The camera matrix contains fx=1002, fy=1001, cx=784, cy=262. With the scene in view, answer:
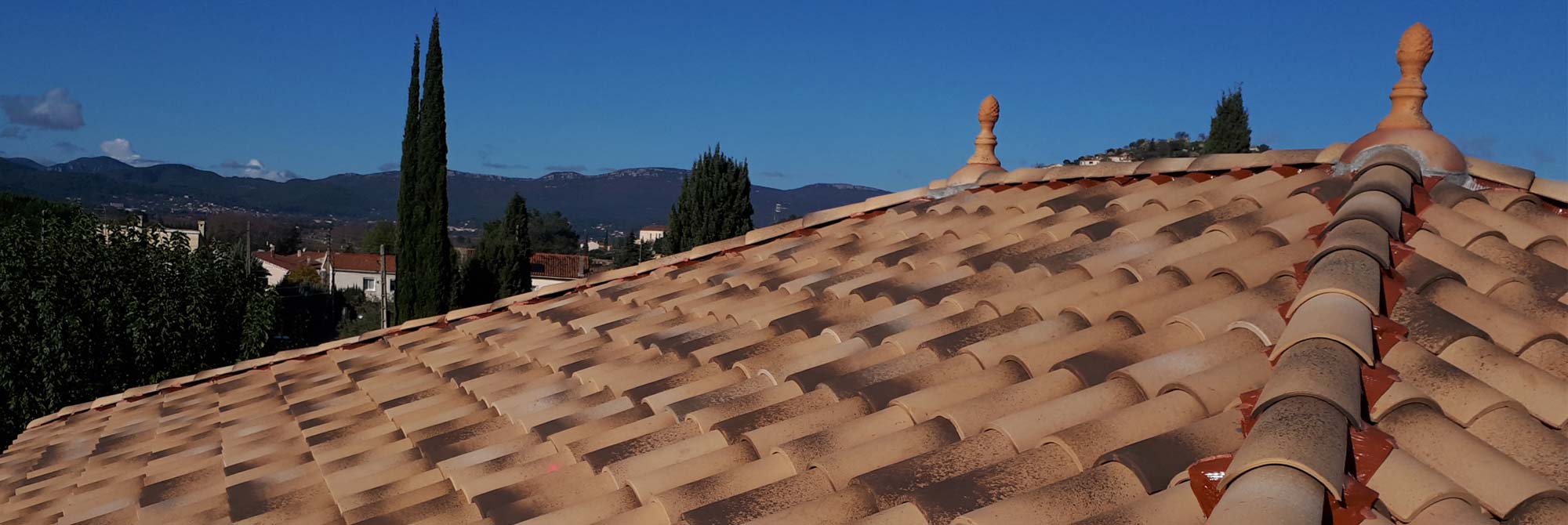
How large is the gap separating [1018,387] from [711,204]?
3774 cm

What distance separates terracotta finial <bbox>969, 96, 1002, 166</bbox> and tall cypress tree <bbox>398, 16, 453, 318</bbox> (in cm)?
2244

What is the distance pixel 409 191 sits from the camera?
2706 cm

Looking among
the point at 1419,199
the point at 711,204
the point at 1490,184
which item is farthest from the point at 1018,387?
the point at 711,204

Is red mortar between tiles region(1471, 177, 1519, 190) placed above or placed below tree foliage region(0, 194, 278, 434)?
above

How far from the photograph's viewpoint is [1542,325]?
2.76 meters

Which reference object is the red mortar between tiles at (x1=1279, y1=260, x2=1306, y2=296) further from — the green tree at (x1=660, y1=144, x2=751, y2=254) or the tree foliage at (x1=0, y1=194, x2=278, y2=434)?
the green tree at (x1=660, y1=144, x2=751, y2=254)

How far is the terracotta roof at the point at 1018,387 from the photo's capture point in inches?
77.7

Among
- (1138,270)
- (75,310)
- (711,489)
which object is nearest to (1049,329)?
(1138,270)

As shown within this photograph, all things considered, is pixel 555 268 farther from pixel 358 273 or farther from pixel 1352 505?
pixel 1352 505

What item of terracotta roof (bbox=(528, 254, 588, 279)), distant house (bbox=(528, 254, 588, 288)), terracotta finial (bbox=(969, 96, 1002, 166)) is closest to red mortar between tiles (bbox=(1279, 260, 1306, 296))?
terracotta finial (bbox=(969, 96, 1002, 166))

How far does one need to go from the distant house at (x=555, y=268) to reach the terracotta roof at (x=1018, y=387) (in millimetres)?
60174

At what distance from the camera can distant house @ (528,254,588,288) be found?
6531cm

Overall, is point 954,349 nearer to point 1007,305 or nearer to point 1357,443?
point 1007,305

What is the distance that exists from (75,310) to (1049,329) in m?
15.8
